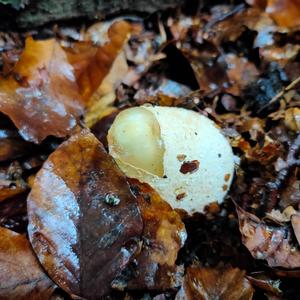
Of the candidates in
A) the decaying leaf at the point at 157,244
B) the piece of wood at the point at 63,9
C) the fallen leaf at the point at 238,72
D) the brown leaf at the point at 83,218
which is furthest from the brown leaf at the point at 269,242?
the piece of wood at the point at 63,9

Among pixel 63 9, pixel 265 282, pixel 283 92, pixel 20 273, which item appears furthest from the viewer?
pixel 63 9

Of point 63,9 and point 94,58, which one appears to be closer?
point 94,58

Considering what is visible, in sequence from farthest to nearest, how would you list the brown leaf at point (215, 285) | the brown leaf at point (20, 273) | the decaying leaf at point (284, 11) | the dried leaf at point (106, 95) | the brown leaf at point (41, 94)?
the decaying leaf at point (284, 11) < the dried leaf at point (106, 95) < the brown leaf at point (41, 94) < the brown leaf at point (215, 285) < the brown leaf at point (20, 273)

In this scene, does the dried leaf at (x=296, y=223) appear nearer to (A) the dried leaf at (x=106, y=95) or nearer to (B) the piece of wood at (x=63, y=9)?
(A) the dried leaf at (x=106, y=95)

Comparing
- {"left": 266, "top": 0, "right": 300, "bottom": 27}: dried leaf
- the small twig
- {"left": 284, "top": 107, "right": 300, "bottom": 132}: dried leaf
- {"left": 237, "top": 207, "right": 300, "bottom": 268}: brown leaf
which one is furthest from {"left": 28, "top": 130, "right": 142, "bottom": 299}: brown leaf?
{"left": 266, "top": 0, "right": 300, "bottom": 27}: dried leaf

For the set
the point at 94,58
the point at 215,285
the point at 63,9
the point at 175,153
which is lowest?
the point at 215,285

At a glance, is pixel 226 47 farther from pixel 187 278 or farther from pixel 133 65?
pixel 187 278

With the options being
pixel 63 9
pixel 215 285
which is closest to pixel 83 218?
pixel 215 285

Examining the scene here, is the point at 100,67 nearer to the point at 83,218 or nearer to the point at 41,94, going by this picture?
the point at 41,94

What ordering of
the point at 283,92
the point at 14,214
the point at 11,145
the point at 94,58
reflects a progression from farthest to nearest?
1. the point at 94,58
2. the point at 283,92
3. the point at 11,145
4. the point at 14,214
